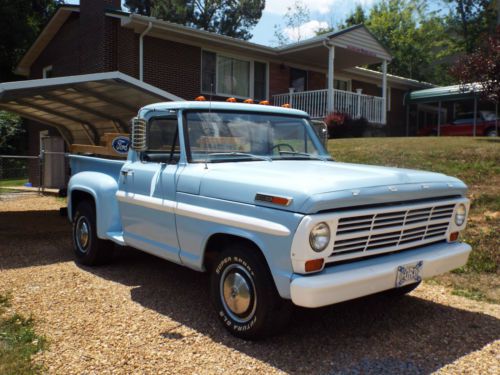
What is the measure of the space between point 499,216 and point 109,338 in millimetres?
5843

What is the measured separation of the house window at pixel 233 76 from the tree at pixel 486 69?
759cm

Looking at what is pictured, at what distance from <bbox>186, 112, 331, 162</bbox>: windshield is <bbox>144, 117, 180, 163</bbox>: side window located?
0.74 ft

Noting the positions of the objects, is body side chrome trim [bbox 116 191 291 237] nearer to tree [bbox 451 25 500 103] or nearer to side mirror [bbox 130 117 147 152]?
side mirror [bbox 130 117 147 152]

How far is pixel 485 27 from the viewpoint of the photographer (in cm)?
3184

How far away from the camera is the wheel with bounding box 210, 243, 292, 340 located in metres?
3.73

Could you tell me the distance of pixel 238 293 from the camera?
397 cm

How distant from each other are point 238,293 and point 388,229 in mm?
1291

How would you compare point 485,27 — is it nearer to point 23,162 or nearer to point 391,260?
point 23,162

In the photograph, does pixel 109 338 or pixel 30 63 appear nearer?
pixel 109 338

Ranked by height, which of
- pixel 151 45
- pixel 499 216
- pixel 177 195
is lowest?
pixel 499 216

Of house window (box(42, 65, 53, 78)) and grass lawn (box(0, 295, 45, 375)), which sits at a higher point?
house window (box(42, 65, 53, 78))

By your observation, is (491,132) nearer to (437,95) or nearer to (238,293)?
(437,95)

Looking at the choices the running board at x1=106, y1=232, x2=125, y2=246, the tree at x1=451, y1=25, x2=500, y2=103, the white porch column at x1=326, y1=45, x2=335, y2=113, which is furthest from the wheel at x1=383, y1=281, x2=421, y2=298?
the white porch column at x1=326, y1=45, x2=335, y2=113

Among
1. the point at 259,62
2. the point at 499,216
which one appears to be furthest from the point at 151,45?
the point at 499,216
